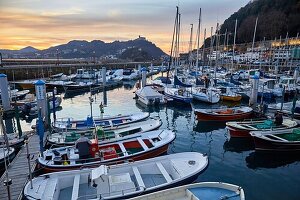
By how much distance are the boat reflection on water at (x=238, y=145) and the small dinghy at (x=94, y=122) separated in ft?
23.1

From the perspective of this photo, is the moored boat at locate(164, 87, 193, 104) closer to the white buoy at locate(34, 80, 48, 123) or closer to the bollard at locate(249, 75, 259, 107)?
the bollard at locate(249, 75, 259, 107)

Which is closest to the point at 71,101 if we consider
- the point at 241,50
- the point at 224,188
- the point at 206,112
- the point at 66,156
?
the point at 206,112

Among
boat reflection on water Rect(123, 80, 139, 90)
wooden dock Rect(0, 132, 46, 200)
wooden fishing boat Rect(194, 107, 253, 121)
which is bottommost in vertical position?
boat reflection on water Rect(123, 80, 139, 90)

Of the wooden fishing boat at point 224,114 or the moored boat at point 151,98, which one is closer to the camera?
the wooden fishing boat at point 224,114

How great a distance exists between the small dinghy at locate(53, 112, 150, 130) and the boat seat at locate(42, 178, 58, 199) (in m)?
7.85

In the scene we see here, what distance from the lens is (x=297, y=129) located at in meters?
16.5

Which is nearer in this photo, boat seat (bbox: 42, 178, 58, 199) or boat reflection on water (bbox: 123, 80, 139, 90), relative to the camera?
boat seat (bbox: 42, 178, 58, 199)

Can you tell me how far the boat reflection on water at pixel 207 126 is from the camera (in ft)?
69.3

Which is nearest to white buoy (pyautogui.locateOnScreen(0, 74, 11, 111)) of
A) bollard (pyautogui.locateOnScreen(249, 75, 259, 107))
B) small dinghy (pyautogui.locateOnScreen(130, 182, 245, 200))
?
small dinghy (pyautogui.locateOnScreen(130, 182, 245, 200))

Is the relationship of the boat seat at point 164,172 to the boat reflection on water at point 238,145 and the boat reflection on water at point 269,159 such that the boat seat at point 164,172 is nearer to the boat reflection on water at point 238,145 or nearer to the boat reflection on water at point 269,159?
the boat reflection on water at point 269,159

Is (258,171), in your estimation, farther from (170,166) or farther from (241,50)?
(241,50)

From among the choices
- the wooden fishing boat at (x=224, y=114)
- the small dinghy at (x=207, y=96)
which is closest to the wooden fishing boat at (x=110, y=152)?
the wooden fishing boat at (x=224, y=114)

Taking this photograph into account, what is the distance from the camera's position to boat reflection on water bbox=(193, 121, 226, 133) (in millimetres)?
21120

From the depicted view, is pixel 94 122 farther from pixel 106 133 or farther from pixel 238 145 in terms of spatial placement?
pixel 238 145
